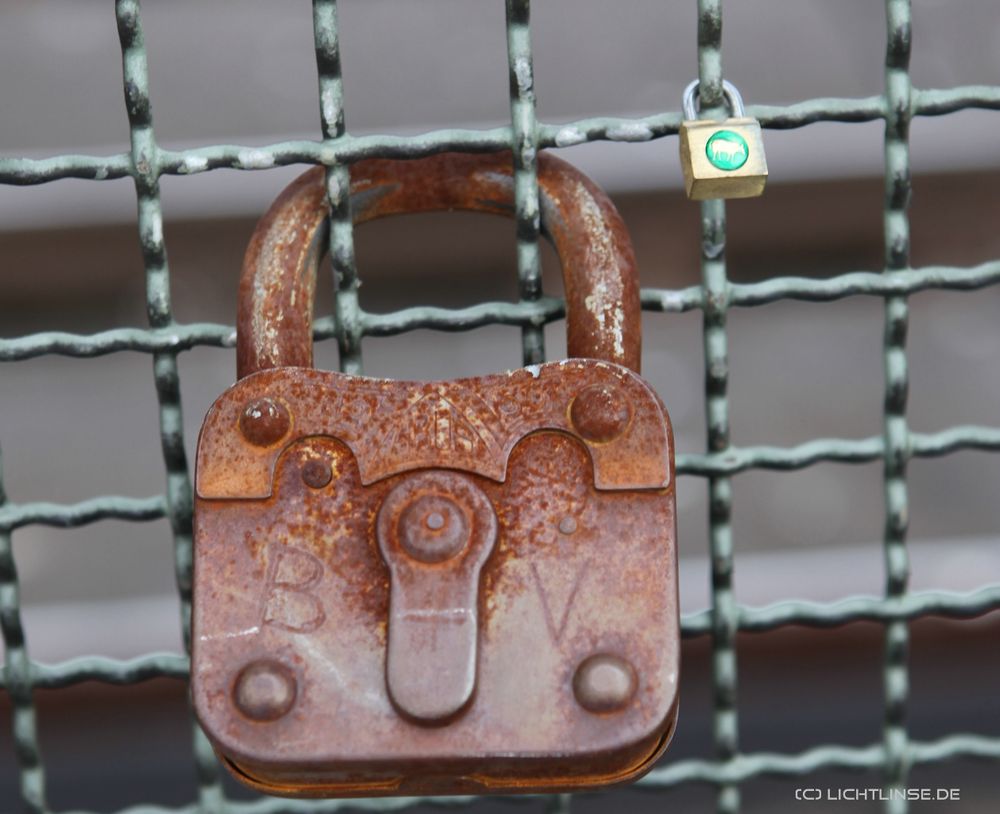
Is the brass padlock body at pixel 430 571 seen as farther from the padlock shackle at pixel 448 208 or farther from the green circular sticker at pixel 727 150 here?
the green circular sticker at pixel 727 150

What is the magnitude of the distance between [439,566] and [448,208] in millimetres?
227

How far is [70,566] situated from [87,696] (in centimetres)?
49

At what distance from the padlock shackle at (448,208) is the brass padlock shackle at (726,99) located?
8 centimetres

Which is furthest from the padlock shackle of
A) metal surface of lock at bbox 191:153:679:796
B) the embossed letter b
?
the embossed letter b

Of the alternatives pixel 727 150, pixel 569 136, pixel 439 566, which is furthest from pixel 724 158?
pixel 439 566

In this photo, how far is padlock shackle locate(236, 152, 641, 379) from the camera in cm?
67

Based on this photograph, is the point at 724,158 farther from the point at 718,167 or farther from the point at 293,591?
the point at 293,591

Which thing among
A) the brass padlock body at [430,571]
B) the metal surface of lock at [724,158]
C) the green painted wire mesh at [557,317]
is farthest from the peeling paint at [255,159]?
the metal surface of lock at [724,158]

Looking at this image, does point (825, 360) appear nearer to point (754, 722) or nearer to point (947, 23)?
point (947, 23)

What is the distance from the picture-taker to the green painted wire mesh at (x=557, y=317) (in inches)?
28.8

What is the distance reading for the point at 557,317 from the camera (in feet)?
2.44

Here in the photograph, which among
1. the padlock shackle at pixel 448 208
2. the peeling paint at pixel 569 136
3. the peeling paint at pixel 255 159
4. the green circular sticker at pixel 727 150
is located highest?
the peeling paint at pixel 569 136

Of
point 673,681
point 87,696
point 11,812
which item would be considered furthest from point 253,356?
point 11,812

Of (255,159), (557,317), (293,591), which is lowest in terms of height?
(293,591)
